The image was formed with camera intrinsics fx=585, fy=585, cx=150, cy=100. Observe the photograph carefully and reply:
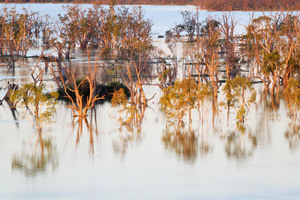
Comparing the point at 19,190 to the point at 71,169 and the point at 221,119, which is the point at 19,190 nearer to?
the point at 71,169

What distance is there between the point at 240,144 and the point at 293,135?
2.39 m

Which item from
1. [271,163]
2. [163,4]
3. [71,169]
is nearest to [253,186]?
[271,163]

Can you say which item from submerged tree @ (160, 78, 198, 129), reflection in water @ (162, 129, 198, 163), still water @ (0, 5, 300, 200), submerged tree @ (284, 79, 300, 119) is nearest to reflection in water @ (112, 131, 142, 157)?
still water @ (0, 5, 300, 200)

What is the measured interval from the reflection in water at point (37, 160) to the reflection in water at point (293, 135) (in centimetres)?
741

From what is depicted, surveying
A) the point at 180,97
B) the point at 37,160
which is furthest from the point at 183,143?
the point at 37,160

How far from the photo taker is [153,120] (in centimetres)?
2252

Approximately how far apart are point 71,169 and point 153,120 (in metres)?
7.18

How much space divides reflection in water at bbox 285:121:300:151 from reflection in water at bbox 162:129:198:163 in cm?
292

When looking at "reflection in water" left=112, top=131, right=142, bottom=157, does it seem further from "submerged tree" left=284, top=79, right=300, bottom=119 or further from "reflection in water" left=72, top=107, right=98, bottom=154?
"submerged tree" left=284, top=79, right=300, bottom=119

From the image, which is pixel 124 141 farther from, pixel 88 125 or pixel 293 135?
pixel 293 135

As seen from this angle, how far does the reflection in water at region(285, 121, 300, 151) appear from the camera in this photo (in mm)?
18619

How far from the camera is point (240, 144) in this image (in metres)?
18.5

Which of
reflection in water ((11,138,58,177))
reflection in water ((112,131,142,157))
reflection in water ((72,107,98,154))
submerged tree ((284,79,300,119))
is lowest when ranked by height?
reflection in water ((11,138,58,177))

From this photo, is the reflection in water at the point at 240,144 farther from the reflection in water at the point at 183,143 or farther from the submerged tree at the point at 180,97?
the submerged tree at the point at 180,97
